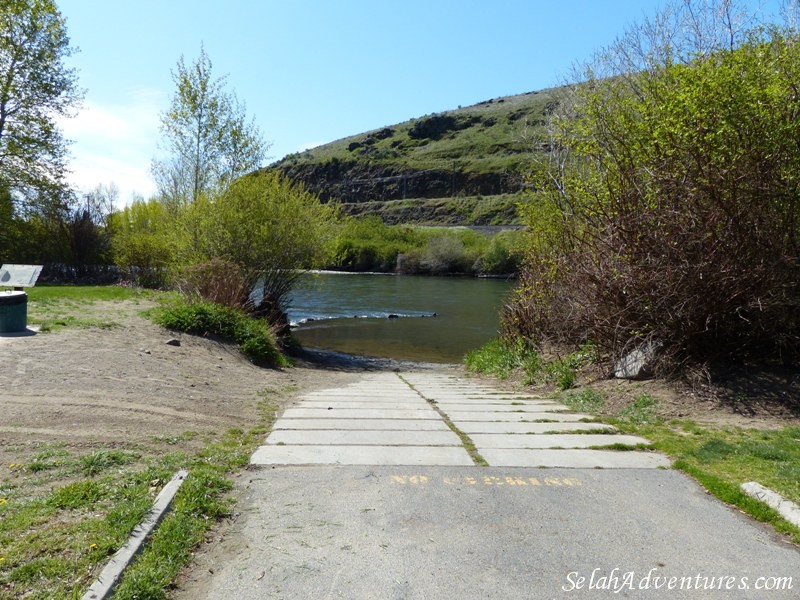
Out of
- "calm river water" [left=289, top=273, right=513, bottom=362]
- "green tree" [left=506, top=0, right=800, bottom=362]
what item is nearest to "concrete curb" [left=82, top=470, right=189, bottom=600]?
"green tree" [left=506, top=0, right=800, bottom=362]

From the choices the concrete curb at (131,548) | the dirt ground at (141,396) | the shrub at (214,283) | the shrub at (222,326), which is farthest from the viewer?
the shrub at (214,283)

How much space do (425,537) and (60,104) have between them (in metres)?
30.3

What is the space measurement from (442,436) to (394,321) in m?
27.2

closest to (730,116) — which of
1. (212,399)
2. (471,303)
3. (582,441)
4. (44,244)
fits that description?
(582,441)

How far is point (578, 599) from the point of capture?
3.04 m

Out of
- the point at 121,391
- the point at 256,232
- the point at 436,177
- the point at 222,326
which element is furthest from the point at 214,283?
the point at 436,177

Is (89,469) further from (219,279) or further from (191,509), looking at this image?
(219,279)

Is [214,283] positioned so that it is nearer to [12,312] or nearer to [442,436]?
Result: [12,312]

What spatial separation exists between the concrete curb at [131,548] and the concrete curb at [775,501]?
415 centimetres

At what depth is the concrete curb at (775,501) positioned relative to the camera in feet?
13.2

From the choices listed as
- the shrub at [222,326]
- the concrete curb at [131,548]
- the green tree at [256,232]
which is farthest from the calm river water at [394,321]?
the concrete curb at [131,548]

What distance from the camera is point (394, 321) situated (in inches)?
1318

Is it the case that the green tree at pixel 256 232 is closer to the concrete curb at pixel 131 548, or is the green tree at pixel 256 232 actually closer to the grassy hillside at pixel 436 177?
the concrete curb at pixel 131 548

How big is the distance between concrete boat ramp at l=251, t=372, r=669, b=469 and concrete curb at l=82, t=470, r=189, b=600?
112 cm
